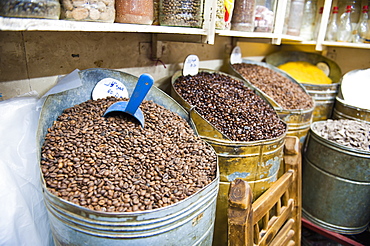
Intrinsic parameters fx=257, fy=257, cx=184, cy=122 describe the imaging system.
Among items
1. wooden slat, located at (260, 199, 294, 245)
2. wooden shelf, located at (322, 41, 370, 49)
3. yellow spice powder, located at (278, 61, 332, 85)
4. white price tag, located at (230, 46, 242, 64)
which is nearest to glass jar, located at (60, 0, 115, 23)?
wooden slat, located at (260, 199, 294, 245)

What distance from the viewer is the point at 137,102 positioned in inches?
37.4

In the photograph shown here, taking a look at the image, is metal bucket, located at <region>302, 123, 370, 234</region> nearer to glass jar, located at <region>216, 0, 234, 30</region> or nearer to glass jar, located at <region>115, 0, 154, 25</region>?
glass jar, located at <region>216, 0, 234, 30</region>

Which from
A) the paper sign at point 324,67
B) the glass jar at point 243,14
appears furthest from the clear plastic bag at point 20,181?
the paper sign at point 324,67

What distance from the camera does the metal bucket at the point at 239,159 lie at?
3.74ft

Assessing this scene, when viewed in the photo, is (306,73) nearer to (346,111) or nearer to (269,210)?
(346,111)

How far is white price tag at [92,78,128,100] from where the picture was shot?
112 centimetres

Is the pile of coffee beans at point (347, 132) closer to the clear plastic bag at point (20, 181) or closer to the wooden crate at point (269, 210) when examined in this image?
the wooden crate at point (269, 210)

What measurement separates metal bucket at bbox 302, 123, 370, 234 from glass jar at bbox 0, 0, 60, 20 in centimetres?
157

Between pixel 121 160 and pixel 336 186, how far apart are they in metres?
1.39

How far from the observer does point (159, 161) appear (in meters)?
0.87

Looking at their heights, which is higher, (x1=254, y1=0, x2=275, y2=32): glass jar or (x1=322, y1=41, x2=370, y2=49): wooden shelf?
(x1=254, y1=0, x2=275, y2=32): glass jar

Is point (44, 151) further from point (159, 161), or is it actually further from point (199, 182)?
point (199, 182)

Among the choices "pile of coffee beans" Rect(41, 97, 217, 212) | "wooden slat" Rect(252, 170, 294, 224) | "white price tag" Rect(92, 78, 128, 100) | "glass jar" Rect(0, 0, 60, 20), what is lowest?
"wooden slat" Rect(252, 170, 294, 224)

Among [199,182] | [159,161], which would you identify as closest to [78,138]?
[159,161]
